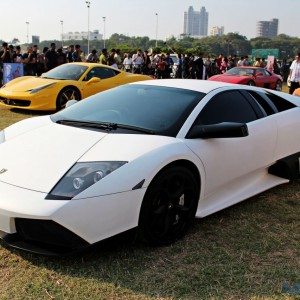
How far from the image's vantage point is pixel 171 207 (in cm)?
344

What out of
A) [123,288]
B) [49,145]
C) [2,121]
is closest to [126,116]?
[49,145]

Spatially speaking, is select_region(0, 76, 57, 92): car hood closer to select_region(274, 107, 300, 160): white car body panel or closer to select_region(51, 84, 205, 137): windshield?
select_region(51, 84, 205, 137): windshield

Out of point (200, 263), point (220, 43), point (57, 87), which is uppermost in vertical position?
point (220, 43)

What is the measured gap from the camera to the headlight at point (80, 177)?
2906 millimetres

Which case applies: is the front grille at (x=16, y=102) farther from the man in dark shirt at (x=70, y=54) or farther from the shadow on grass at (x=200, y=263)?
the man in dark shirt at (x=70, y=54)

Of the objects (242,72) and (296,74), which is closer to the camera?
(296,74)

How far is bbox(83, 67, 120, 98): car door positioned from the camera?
10344mm

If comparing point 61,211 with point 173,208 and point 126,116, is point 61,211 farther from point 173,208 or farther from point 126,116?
point 126,116

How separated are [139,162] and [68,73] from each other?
25.5ft

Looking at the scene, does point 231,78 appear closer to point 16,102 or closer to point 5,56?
point 5,56

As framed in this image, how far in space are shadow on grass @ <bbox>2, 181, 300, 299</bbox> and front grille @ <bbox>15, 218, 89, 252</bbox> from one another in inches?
5.6

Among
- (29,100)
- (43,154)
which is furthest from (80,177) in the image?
(29,100)

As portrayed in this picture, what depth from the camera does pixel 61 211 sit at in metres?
2.81

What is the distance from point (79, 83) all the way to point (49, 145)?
7.05 m
